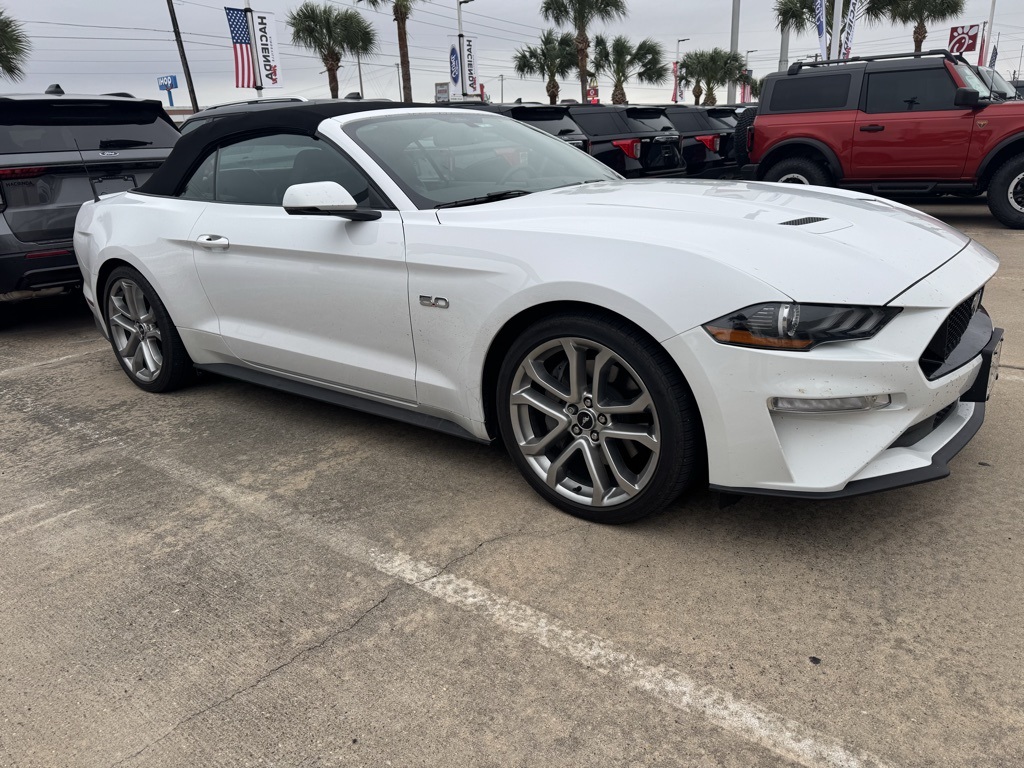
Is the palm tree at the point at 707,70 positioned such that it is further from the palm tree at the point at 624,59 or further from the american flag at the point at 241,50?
the american flag at the point at 241,50

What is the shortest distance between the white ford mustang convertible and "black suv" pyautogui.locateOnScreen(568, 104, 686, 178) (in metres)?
6.20

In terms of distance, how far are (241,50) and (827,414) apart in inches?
994

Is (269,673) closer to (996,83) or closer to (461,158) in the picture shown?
(461,158)

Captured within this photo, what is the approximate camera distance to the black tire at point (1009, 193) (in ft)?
28.6

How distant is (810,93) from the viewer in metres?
9.83

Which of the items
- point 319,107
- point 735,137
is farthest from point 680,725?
point 735,137

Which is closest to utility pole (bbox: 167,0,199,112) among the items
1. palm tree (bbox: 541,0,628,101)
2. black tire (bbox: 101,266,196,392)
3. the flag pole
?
the flag pole

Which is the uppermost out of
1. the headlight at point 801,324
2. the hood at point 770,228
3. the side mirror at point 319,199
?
the side mirror at point 319,199

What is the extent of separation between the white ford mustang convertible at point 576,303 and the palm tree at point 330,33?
107 feet

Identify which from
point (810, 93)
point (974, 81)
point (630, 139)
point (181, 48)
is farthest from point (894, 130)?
point (181, 48)

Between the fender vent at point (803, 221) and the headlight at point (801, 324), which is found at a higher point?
the fender vent at point (803, 221)

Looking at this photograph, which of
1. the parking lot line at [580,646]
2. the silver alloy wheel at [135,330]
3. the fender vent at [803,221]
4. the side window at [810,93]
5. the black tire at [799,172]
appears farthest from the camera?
the black tire at [799,172]

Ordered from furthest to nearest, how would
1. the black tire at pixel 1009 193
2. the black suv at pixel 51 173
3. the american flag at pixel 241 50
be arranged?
the american flag at pixel 241 50
the black tire at pixel 1009 193
the black suv at pixel 51 173

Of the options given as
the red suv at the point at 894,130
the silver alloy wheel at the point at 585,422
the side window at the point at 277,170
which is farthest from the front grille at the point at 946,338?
the red suv at the point at 894,130
